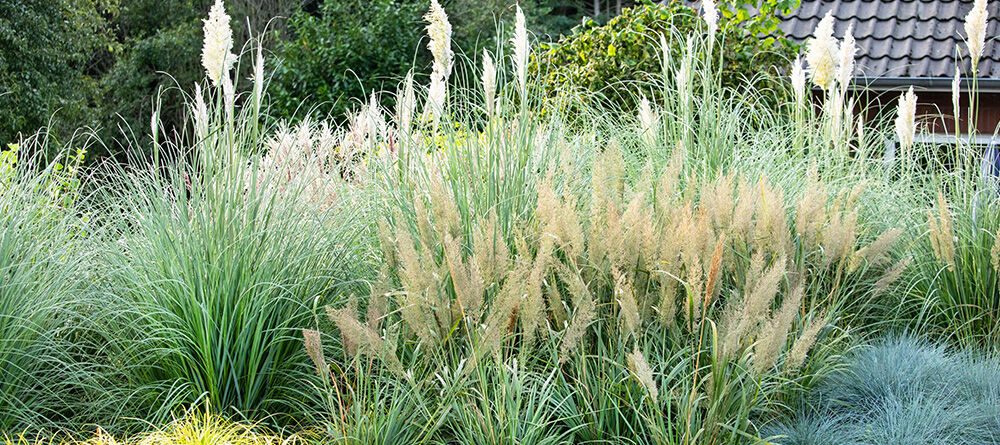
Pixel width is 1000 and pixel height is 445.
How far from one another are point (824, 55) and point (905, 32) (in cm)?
594

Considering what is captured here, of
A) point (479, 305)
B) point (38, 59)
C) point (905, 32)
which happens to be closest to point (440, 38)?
point (479, 305)

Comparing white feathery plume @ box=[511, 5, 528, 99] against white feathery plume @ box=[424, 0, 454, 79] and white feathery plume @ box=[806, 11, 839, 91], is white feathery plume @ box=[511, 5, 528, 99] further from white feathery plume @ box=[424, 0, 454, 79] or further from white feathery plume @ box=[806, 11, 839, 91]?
white feathery plume @ box=[806, 11, 839, 91]

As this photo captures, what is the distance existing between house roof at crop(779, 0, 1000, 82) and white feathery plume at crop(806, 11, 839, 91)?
4.66 m

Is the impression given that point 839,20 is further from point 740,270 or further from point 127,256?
point 127,256

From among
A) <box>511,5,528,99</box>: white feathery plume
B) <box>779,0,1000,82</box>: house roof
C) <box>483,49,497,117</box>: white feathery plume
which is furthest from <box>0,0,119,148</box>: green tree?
<box>511,5,528,99</box>: white feathery plume

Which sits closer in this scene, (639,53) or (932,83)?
(639,53)

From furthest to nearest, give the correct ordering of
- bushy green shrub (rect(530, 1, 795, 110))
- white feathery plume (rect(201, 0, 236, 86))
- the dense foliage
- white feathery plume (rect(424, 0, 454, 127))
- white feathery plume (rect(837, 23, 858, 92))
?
1. bushy green shrub (rect(530, 1, 795, 110))
2. white feathery plume (rect(837, 23, 858, 92))
3. white feathery plume (rect(424, 0, 454, 127))
4. white feathery plume (rect(201, 0, 236, 86))
5. the dense foliage

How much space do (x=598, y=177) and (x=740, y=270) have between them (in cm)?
77

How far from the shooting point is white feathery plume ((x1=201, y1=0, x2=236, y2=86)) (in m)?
3.83

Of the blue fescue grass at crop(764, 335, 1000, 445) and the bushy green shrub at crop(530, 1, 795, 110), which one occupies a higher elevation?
the bushy green shrub at crop(530, 1, 795, 110)

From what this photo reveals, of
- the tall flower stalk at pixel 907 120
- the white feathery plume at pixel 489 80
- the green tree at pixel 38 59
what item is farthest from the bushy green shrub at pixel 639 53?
the green tree at pixel 38 59

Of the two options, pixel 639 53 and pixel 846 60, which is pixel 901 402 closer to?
pixel 846 60

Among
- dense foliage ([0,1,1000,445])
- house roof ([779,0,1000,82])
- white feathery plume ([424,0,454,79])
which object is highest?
white feathery plume ([424,0,454,79])

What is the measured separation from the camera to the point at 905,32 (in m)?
10.8
